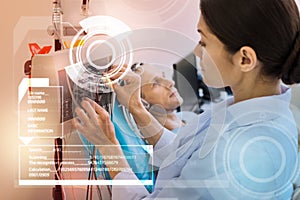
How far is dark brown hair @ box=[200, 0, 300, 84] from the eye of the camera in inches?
36.2

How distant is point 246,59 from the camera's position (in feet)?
3.15

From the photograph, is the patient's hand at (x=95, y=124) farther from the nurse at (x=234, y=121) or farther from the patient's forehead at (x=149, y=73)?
the patient's forehead at (x=149, y=73)

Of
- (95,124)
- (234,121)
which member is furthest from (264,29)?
(95,124)

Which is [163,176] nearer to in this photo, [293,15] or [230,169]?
[230,169]

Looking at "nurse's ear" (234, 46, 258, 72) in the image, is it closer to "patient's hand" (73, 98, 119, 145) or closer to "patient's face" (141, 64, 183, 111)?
"patient's face" (141, 64, 183, 111)

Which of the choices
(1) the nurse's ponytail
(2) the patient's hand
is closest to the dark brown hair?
(1) the nurse's ponytail

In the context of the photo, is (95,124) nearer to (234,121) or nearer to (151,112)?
(151,112)

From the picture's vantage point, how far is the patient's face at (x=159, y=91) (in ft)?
3.32

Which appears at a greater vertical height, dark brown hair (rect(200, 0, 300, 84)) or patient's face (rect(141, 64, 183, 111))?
dark brown hair (rect(200, 0, 300, 84))

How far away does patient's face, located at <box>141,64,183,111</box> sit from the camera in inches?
39.8

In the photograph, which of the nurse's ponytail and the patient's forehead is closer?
the nurse's ponytail

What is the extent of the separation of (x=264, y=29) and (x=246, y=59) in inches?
3.2

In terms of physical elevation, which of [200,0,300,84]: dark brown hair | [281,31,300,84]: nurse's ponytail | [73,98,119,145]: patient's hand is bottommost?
[73,98,119,145]: patient's hand

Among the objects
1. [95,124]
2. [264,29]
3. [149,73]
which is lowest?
[95,124]
